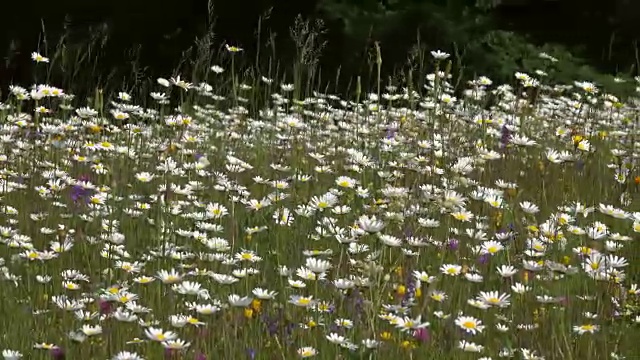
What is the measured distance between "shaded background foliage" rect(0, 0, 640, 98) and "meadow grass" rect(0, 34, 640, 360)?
4855mm

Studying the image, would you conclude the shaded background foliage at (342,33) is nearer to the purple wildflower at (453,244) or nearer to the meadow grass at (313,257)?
the meadow grass at (313,257)

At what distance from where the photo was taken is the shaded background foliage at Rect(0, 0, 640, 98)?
10258 millimetres

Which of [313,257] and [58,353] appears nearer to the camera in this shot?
[58,353]

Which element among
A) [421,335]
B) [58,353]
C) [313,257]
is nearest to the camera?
[58,353]

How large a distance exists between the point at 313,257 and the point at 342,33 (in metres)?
8.28

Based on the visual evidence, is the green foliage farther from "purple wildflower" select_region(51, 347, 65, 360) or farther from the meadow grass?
"purple wildflower" select_region(51, 347, 65, 360)

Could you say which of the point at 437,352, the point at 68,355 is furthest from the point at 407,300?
the point at 68,355

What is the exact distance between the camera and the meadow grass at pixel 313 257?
8.82ft

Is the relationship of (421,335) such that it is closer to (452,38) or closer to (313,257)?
Result: (313,257)

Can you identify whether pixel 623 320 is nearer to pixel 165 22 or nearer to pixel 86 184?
pixel 86 184

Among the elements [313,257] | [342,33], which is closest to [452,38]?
[342,33]

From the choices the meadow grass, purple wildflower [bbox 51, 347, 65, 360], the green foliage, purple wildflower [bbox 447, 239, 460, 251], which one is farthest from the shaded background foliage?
purple wildflower [bbox 51, 347, 65, 360]

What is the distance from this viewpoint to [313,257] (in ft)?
11.3

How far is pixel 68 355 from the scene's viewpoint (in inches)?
101
